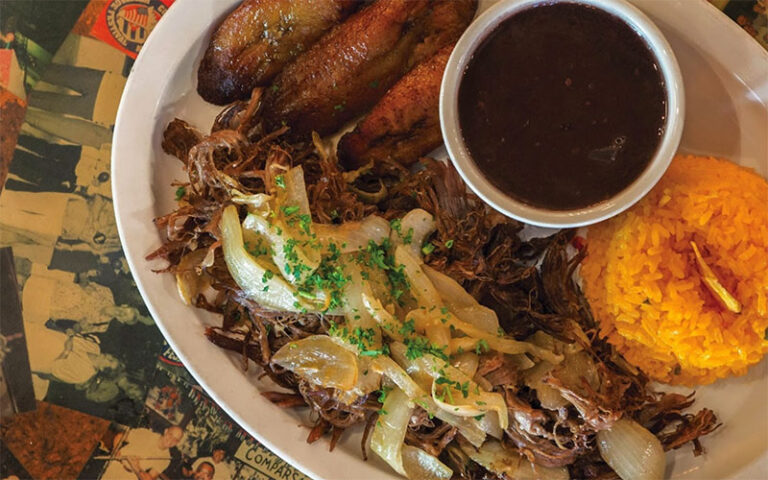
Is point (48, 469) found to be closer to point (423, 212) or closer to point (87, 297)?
point (87, 297)

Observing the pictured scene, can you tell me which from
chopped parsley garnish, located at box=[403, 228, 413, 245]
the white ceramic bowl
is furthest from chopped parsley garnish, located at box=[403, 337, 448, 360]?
the white ceramic bowl

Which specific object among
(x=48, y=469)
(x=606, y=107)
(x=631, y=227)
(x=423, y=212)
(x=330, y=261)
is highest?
(x=606, y=107)

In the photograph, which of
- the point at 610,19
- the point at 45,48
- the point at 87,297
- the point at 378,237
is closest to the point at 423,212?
the point at 378,237

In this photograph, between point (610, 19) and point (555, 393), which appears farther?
point (555, 393)

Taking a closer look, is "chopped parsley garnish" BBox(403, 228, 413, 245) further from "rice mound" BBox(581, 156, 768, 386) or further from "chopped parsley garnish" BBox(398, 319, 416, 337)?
"rice mound" BBox(581, 156, 768, 386)

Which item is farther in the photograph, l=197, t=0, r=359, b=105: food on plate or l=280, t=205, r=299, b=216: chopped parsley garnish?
l=197, t=0, r=359, b=105: food on plate

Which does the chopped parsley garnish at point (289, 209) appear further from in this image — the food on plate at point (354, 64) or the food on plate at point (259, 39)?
the food on plate at point (259, 39)

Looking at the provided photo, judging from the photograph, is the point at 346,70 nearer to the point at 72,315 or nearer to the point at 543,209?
the point at 543,209
